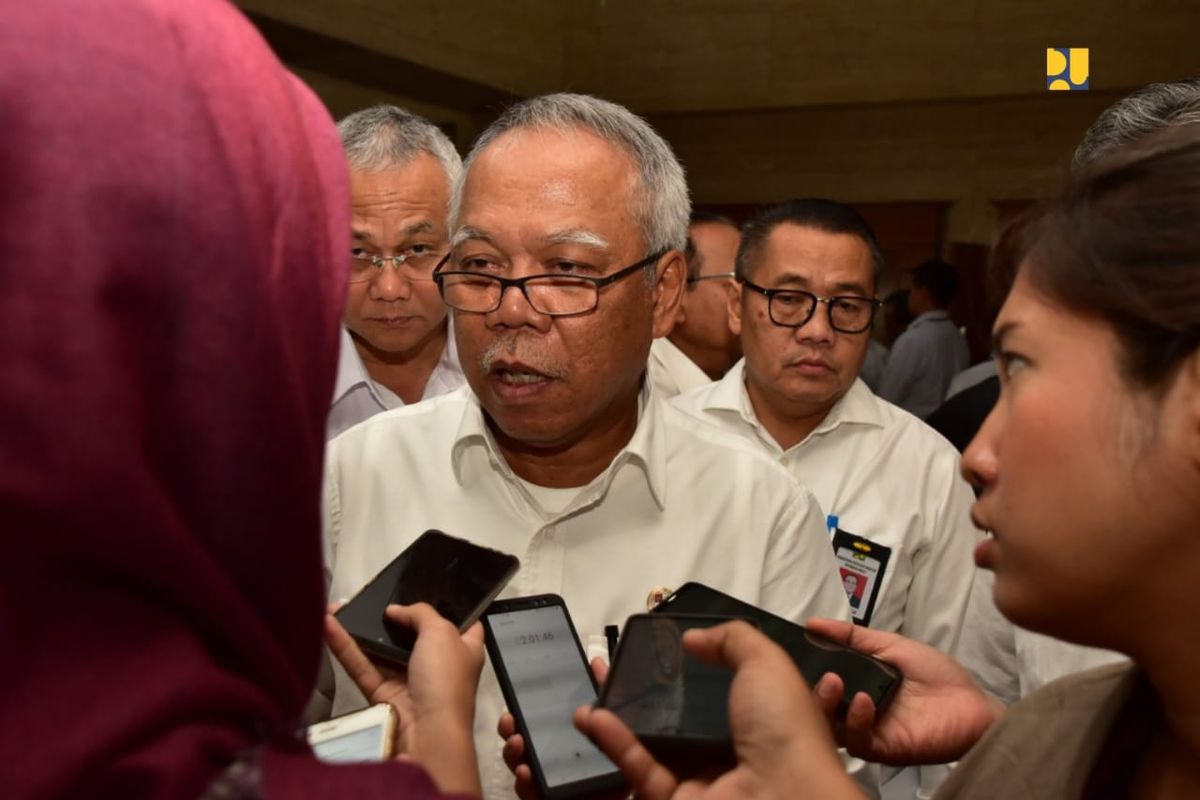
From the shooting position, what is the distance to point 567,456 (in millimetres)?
2014

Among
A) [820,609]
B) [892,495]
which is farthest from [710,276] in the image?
[820,609]

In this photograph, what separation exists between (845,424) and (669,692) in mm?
2011

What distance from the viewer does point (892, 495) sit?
9.47ft

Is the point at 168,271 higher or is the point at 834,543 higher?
the point at 168,271

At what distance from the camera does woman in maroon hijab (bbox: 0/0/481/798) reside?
26.5 inches

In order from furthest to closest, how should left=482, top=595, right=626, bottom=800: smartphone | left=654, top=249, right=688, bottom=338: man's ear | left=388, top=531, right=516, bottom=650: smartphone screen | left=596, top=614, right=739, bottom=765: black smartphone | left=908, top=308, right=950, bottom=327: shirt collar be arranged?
1. left=908, top=308, right=950, bottom=327: shirt collar
2. left=654, top=249, right=688, bottom=338: man's ear
3. left=388, top=531, right=516, bottom=650: smartphone screen
4. left=482, top=595, right=626, bottom=800: smartphone
5. left=596, top=614, right=739, bottom=765: black smartphone

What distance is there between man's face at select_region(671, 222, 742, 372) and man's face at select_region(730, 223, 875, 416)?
137cm

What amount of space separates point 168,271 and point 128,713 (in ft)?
0.93

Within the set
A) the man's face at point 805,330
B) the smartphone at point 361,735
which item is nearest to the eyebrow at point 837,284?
the man's face at point 805,330

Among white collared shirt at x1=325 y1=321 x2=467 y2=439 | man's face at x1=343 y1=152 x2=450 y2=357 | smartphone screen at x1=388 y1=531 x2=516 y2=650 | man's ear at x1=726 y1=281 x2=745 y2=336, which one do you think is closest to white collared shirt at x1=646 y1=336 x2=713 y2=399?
man's ear at x1=726 y1=281 x2=745 y2=336

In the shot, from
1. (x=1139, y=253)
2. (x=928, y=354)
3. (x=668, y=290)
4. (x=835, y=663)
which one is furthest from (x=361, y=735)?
(x=928, y=354)

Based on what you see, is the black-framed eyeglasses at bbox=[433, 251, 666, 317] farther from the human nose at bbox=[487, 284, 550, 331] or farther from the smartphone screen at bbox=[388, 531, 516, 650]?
the smartphone screen at bbox=[388, 531, 516, 650]

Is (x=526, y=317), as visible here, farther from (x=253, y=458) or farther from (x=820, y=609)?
(x=253, y=458)

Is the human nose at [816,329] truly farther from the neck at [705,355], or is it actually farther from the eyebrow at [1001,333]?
the eyebrow at [1001,333]
